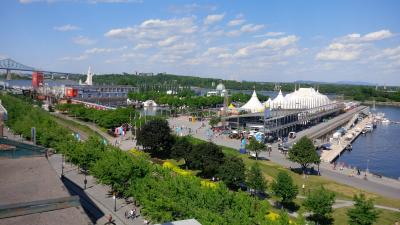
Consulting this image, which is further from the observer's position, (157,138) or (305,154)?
(157,138)

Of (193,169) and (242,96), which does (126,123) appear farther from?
(242,96)

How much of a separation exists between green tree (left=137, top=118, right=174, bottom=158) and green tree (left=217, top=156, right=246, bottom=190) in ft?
43.9

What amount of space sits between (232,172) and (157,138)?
47.0 ft

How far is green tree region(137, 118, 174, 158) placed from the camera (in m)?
42.0

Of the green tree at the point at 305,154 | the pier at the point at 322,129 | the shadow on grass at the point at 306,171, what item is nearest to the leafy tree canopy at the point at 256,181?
the green tree at the point at 305,154

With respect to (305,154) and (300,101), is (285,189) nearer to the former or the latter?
(305,154)

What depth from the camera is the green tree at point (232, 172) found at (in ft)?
96.3

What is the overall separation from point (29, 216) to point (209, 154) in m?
22.1

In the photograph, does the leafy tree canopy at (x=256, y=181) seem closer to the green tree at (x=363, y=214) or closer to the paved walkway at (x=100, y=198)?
the green tree at (x=363, y=214)

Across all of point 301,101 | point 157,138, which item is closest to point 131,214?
point 157,138

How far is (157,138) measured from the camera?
41750 millimetres

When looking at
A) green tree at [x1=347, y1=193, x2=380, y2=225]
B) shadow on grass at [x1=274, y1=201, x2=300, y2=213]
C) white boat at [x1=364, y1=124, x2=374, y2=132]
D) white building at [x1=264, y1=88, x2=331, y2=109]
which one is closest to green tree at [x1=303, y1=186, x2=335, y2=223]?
green tree at [x1=347, y1=193, x2=380, y2=225]

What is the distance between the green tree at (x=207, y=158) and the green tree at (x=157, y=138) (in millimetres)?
7501

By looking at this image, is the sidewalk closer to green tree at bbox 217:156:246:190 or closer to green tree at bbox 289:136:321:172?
green tree at bbox 217:156:246:190
